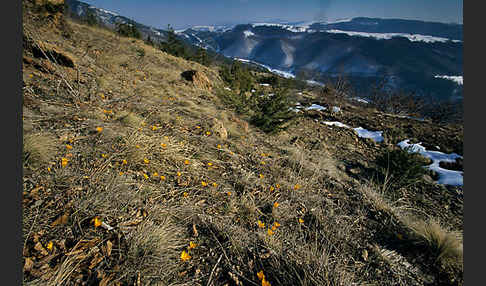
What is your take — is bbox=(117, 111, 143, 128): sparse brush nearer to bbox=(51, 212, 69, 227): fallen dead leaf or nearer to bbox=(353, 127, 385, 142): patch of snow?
bbox=(51, 212, 69, 227): fallen dead leaf

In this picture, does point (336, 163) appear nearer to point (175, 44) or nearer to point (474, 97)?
point (474, 97)

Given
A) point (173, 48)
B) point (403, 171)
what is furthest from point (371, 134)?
point (173, 48)

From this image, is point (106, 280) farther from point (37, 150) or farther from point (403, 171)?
point (403, 171)

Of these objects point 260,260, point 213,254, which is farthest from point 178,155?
point 260,260

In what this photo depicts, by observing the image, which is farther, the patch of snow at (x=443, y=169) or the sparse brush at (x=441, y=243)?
the patch of snow at (x=443, y=169)

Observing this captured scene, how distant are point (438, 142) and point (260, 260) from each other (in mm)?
8591

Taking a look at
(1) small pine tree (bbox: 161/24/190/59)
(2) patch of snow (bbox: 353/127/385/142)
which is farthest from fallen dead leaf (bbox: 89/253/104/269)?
(1) small pine tree (bbox: 161/24/190/59)

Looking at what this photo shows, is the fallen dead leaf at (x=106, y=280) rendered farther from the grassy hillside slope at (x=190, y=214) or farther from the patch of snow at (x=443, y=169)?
the patch of snow at (x=443, y=169)

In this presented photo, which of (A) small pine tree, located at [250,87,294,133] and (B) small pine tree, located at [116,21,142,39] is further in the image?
(B) small pine tree, located at [116,21,142,39]

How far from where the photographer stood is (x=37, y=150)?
1732 millimetres

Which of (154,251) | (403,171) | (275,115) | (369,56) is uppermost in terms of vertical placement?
(369,56)

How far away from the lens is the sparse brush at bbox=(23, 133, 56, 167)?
1.69 metres

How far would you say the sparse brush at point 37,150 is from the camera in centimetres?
169

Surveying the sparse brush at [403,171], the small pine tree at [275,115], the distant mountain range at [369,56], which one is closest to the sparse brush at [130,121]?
the small pine tree at [275,115]
